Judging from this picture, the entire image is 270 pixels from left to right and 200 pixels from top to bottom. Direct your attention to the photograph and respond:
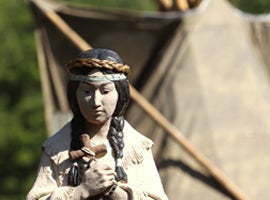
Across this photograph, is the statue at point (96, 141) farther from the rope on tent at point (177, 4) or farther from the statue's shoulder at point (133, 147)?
the rope on tent at point (177, 4)

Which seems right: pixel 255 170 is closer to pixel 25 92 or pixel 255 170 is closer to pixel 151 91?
pixel 151 91

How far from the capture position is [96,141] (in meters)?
11.4

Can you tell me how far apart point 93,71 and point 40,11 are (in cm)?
922

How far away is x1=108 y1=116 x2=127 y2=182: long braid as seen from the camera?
11.3 m

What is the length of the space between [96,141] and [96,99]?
0.89 feet

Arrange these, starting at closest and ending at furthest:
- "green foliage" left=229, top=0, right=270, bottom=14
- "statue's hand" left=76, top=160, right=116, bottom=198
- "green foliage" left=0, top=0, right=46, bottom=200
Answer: "statue's hand" left=76, top=160, right=116, bottom=198 < "green foliage" left=0, top=0, right=46, bottom=200 < "green foliage" left=229, top=0, right=270, bottom=14

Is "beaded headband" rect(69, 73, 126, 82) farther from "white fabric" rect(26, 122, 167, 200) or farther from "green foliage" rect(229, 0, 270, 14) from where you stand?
"green foliage" rect(229, 0, 270, 14)

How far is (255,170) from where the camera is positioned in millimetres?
19672

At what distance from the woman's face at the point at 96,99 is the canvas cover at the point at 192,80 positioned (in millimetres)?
7757

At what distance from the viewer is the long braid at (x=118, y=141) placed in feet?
37.0

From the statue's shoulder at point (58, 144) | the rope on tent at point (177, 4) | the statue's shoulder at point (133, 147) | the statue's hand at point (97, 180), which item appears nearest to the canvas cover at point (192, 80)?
the rope on tent at point (177, 4)

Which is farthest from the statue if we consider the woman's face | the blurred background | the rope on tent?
the blurred background

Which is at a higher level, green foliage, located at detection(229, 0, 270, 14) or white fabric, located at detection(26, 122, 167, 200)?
white fabric, located at detection(26, 122, 167, 200)

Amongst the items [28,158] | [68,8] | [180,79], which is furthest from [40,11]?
[28,158]
